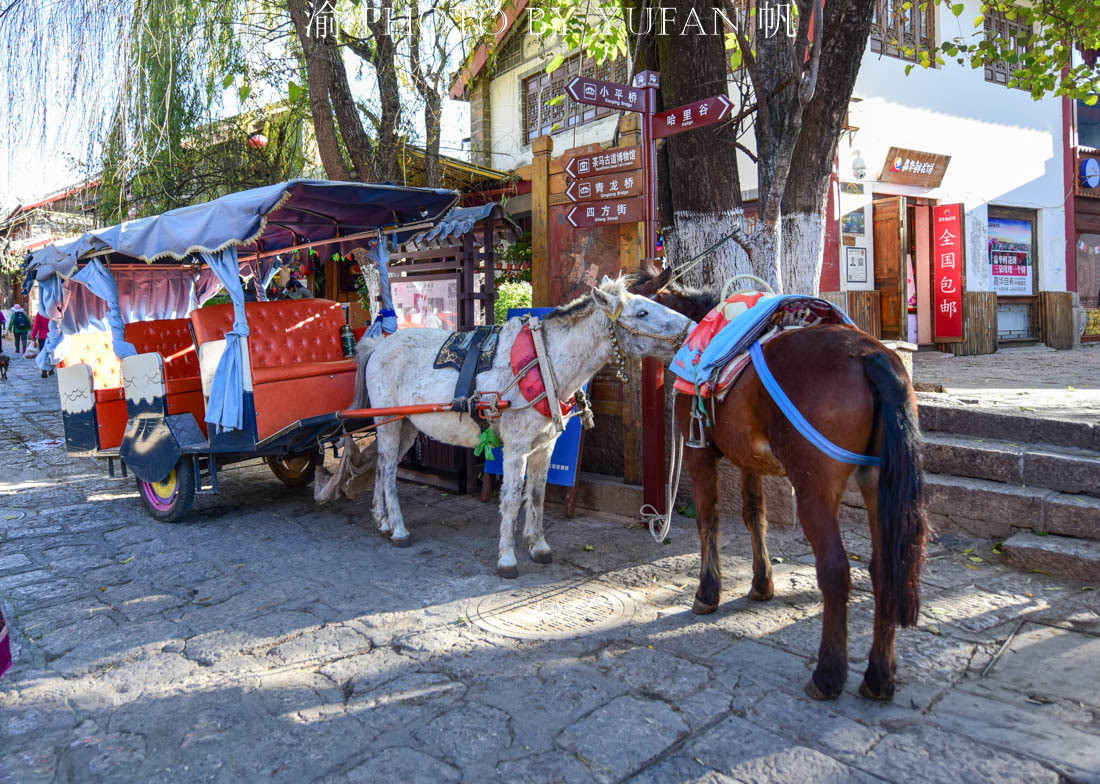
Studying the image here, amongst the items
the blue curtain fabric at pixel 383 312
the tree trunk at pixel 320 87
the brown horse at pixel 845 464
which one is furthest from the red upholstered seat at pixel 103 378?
the brown horse at pixel 845 464

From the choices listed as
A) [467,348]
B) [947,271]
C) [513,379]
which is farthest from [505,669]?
[947,271]

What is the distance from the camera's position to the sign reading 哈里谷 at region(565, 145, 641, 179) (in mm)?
5738

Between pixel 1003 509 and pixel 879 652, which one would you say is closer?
pixel 879 652

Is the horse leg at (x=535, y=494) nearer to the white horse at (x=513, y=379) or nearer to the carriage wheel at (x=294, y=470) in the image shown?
the white horse at (x=513, y=379)

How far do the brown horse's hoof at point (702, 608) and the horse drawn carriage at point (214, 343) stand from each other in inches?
119

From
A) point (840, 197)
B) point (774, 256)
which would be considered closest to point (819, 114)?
point (774, 256)

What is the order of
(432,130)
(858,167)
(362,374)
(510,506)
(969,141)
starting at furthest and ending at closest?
(969,141) → (858,167) → (432,130) → (362,374) → (510,506)

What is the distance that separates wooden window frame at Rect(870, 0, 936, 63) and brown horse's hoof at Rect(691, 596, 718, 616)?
11.2 metres

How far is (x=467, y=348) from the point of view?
5.44m

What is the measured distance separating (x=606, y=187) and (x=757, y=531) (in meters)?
2.98

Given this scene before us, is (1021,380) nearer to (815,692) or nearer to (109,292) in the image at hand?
(815,692)

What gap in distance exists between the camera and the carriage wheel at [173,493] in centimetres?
605

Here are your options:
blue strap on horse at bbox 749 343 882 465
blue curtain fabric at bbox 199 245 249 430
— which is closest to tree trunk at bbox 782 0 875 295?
blue strap on horse at bbox 749 343 882 465

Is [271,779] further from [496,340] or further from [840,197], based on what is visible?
[840,197]
